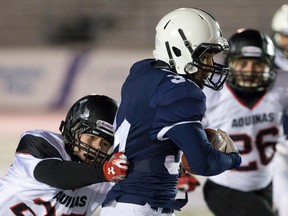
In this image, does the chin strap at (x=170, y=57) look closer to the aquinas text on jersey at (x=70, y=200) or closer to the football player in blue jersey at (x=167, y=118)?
the football player in blue jersey at (x=167, y=118)

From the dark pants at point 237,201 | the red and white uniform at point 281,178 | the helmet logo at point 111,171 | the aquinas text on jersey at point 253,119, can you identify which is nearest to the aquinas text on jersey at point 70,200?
the helmet logo at point 111,171

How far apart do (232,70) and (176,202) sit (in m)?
1.63

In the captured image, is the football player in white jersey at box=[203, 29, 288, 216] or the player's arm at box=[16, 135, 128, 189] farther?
the football player in white jersey at box=[203, 29, 288, 216]

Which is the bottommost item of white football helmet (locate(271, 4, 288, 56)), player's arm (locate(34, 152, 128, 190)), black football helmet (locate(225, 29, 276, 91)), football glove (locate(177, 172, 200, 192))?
football glove (locate(177, 172, 200, 192))

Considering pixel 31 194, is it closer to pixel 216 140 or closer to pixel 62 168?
pixel 62 168

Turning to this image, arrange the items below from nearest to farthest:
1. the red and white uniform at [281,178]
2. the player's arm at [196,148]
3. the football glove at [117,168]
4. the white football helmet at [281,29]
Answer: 1. the player's arm at [196,148]
2. the football glove at [117,168]
3. the red and white uniform at [281,178]
4. the white football helmet at [281,29]

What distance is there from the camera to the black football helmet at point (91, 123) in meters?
3.48

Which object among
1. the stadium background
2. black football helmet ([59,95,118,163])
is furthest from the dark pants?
the stadium background

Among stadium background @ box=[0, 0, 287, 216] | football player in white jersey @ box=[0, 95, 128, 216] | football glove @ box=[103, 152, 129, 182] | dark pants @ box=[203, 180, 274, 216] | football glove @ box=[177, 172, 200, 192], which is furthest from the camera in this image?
stadium background @ box=[0, 0, 287, 216]

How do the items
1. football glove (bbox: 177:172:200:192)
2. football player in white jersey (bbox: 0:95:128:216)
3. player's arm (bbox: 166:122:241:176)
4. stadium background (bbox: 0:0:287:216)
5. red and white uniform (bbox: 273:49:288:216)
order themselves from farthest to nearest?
stadium background (bbox: 0:0:287:216)
red and white uniform (bbox: 273:49:288:216)
football glove (bbox: 177:172:200:192)
football player in white jersey (bbox: 0:95:128:216)
player's arm (bbox: 166:122:241:176)

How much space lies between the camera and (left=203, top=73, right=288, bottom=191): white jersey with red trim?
15.0ft

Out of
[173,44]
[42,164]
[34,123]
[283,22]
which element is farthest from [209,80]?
[34,123]

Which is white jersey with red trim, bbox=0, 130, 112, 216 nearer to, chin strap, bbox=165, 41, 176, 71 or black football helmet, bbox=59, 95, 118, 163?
black football helmet, bbox=59, 95, 118, 163

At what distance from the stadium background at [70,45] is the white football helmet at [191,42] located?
5.30 m
